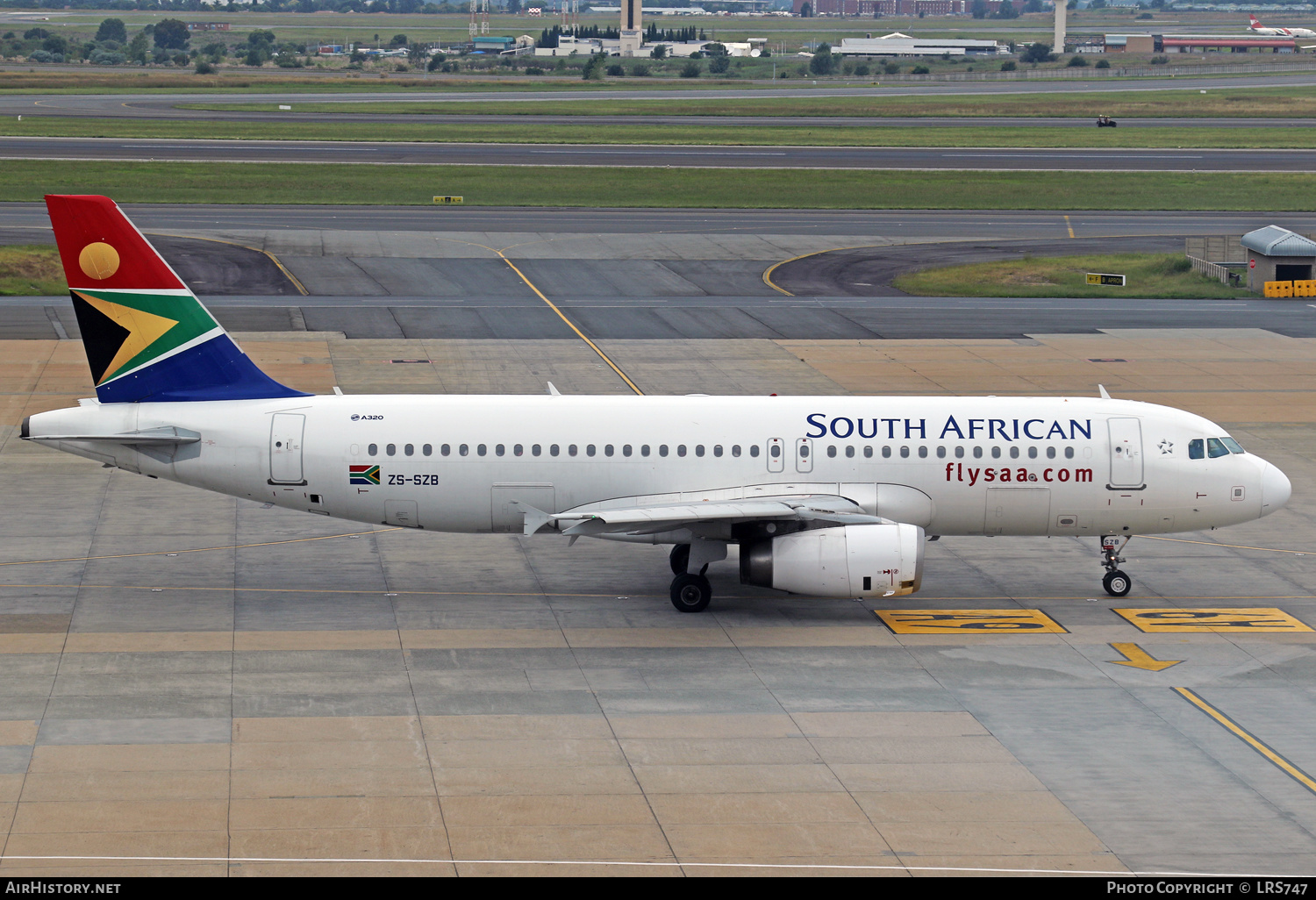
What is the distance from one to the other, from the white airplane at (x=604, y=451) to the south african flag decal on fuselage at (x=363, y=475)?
0.12 feet

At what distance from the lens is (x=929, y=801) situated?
22.2 metres

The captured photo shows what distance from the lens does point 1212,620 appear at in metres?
31.2

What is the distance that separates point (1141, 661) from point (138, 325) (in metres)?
22.1

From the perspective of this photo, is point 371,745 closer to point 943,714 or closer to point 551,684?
point 551,684

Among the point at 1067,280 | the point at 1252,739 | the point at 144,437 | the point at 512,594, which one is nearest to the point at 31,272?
the point at 144,437

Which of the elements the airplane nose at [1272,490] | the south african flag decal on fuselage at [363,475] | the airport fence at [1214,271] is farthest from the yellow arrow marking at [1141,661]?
the airport fence at [1214,271]

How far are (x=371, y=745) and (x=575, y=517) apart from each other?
7.69 meters

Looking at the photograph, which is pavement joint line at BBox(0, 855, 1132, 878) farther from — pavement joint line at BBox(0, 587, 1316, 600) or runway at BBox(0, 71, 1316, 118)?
runway at BBox(0, 71, 1316, 118)

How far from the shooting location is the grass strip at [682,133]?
128 metres

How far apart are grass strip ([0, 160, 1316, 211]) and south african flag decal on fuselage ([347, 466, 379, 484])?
61356mm

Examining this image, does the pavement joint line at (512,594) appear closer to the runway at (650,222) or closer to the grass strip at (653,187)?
the runway at (650,222)

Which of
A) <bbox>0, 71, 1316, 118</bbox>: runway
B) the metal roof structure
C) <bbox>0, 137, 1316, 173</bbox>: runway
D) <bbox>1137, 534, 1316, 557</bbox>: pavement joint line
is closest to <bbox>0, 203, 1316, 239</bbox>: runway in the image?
the metal roof structure

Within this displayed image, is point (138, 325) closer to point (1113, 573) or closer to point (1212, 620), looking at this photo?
point (1113, 573)

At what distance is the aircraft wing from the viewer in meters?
29.7
